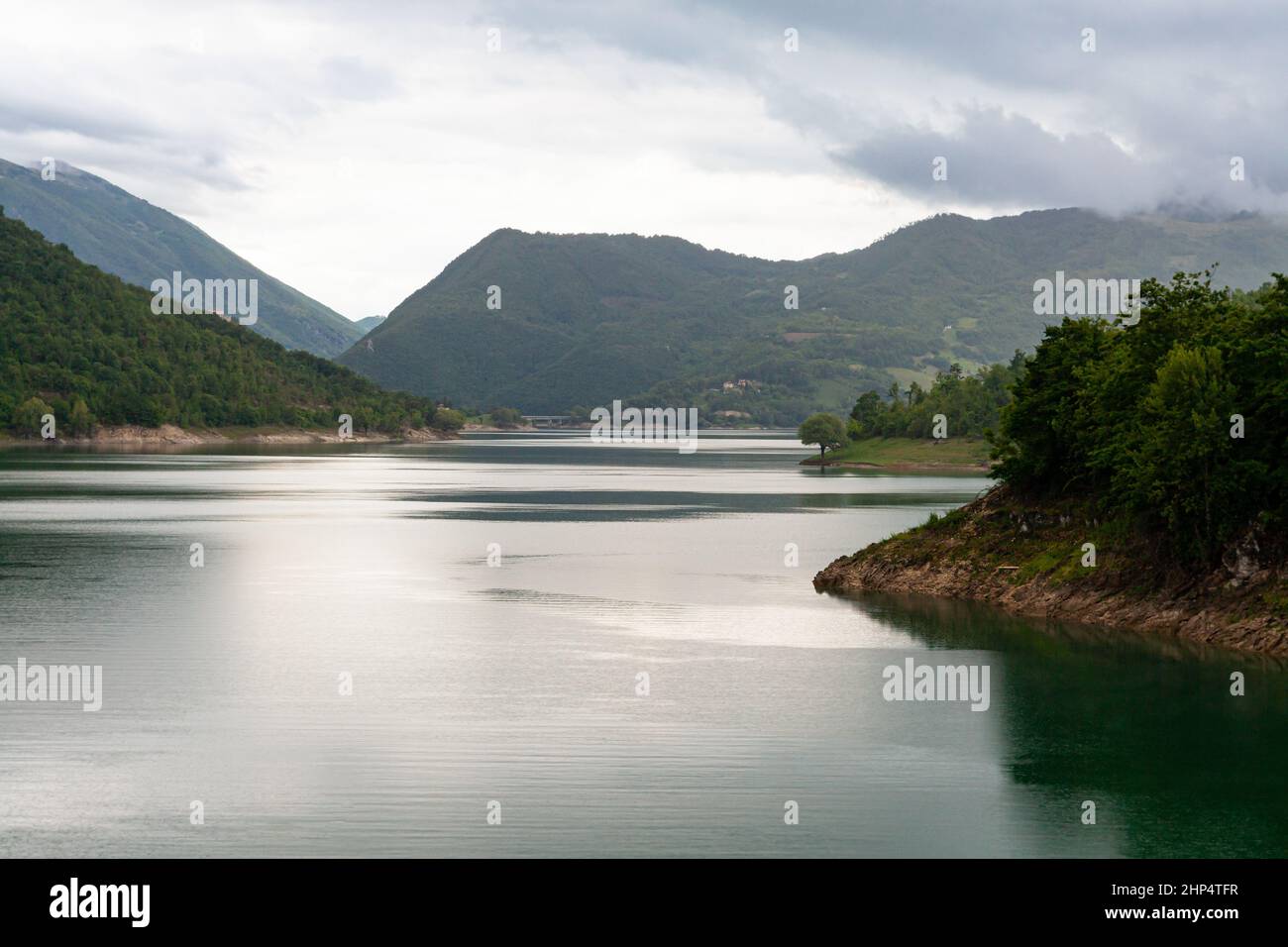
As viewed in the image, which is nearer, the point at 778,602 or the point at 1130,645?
the point at 1130,645

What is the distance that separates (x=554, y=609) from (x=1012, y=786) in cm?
3228

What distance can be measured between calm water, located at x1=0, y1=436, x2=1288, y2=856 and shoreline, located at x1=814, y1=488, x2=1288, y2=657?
Answer: 1.75 m

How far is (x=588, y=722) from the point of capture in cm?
3953

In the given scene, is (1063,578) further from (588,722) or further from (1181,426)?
(588,722)

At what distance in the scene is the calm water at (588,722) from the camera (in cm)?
2959

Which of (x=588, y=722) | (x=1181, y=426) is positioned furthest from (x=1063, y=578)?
(x=588, y=722)

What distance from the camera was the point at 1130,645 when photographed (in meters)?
51.8

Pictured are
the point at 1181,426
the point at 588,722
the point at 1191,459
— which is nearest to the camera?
the point at 588,722

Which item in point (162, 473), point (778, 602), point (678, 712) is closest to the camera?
point (678, 712)

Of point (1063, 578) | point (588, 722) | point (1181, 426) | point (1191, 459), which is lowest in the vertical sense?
point (588, 722)

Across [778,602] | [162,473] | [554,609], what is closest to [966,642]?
[778,602]

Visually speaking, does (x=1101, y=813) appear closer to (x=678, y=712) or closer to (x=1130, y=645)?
(x=678, y=712)

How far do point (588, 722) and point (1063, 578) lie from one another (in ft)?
90.5
